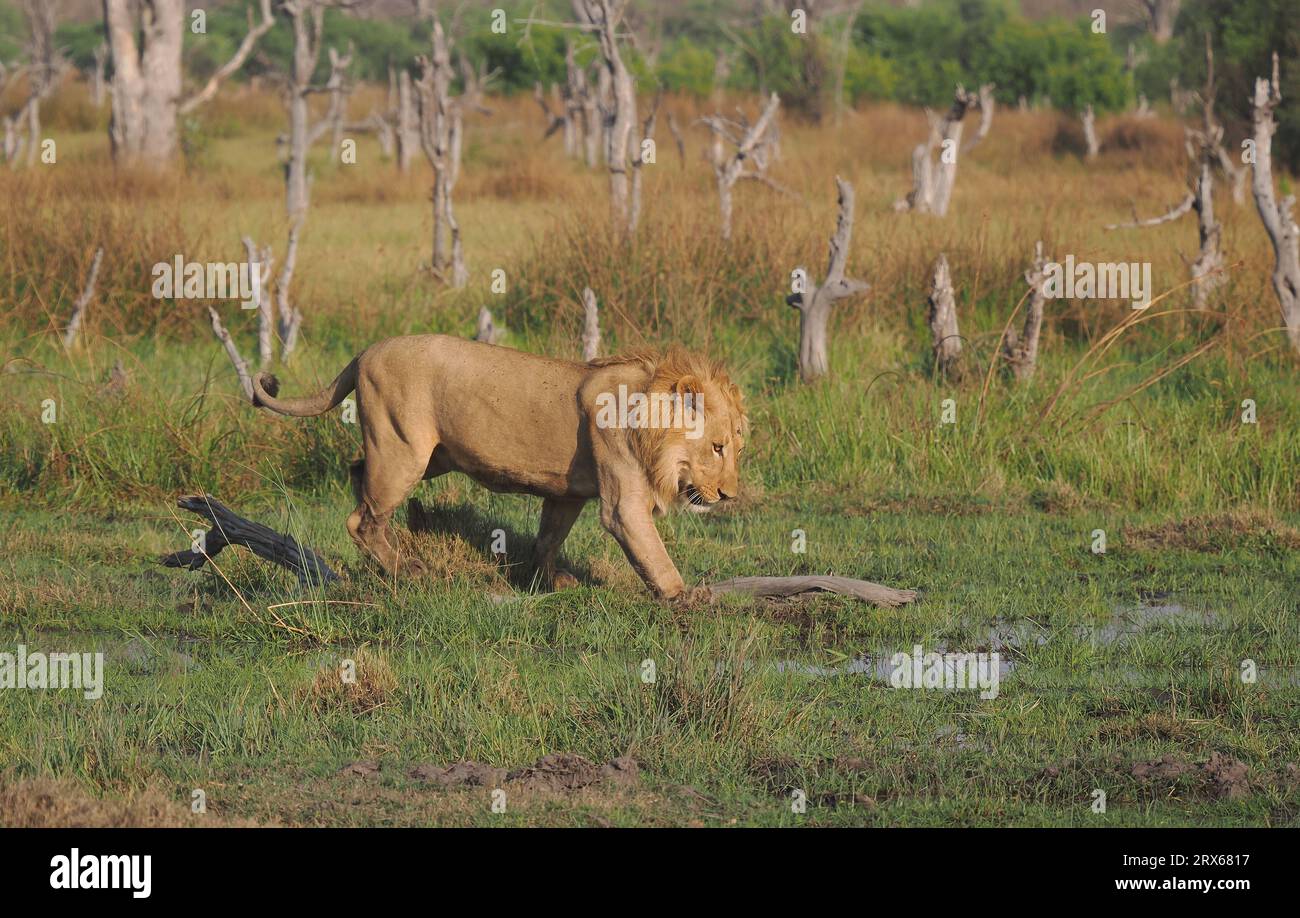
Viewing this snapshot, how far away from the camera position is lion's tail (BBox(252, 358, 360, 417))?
7645mm

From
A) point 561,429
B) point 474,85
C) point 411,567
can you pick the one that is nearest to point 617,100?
point 411,567

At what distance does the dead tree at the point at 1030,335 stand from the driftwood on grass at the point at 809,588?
13.1 feet

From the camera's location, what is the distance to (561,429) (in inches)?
281

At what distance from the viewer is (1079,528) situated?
9.16 metres

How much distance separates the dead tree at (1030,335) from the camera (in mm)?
11188

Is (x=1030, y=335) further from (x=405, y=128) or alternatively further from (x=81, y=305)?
(x=405, y=128)

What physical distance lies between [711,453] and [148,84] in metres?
21.1

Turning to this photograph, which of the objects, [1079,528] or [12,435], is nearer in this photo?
[1079,528]

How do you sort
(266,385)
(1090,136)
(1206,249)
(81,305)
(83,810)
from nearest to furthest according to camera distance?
(83,810) → (266,385) → (81,305) → (1206,249) → (1090,136)

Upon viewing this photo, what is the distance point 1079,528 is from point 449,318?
619 centimetres

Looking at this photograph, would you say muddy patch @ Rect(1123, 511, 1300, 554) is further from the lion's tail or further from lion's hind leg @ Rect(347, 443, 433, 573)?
the lion's tail

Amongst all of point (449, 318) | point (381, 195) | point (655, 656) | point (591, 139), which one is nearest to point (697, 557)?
point (655, 656)

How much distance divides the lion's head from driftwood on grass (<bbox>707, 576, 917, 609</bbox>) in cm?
48

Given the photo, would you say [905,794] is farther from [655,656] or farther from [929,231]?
[929,231]
